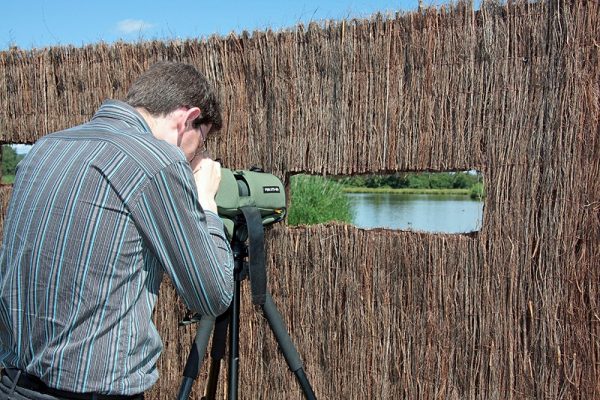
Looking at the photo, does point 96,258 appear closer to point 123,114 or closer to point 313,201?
point 123,114

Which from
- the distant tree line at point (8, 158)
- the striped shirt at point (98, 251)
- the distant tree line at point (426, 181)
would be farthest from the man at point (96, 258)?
the distant tree line at point (8, 158)

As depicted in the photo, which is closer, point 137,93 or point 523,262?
point 137,93

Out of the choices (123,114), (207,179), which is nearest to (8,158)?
(207,179)

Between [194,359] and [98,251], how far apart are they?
2.50 feet

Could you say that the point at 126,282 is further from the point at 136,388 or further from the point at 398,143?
the point at 398,143

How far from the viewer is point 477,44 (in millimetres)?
2129

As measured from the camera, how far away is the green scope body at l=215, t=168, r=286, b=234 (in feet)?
5.80

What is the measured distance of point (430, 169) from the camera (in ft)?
7.30

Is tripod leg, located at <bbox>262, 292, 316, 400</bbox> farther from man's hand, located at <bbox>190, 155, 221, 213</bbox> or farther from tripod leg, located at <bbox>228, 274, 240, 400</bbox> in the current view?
man's hand, located at <bbox>190, 155, 221, 213</bbox>

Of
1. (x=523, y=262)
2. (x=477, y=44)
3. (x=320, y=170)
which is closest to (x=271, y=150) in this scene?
(x=320, y=170)

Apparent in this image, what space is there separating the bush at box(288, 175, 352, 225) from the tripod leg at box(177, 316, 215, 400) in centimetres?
318

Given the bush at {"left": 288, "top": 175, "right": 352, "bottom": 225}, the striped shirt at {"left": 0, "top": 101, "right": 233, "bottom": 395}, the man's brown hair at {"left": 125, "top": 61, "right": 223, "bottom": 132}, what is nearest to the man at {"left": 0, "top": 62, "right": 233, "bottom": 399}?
the striped shirt at {"left": 0, "top": 101, "right": 233, "bottom": 395}

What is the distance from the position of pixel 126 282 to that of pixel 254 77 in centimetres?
147

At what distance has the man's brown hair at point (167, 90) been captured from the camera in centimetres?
133
